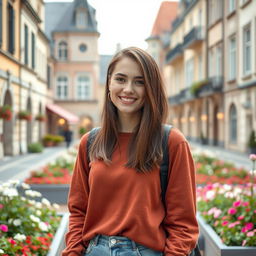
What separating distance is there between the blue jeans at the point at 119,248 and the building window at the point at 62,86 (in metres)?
41.1

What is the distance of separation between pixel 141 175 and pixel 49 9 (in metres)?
43.8

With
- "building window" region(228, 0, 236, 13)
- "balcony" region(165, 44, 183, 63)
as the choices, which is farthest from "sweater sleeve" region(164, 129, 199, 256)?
"balcony" region(165, 44, 183, 63)

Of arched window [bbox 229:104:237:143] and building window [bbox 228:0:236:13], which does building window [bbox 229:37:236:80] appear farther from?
arched window [bbox 229:104:237:143]

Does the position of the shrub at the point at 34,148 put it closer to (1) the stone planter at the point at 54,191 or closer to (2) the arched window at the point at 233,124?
(2) the arched window at the point at 233,124

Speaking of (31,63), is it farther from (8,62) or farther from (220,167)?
(220,167)

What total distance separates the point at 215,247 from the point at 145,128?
2.65 metres

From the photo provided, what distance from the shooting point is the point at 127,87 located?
2.47 m

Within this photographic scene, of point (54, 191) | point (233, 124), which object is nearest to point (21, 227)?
point (54, 191)

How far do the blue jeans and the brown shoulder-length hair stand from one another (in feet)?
1.25

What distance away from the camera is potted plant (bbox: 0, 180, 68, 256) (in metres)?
4.01

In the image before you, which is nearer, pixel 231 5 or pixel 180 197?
pixel 180 197

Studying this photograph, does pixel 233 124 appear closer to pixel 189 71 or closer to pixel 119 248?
pixel 189 71

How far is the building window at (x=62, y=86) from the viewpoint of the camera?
4272 cm

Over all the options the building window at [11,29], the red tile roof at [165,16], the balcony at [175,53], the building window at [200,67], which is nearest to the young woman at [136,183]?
the building window at [11,29]
